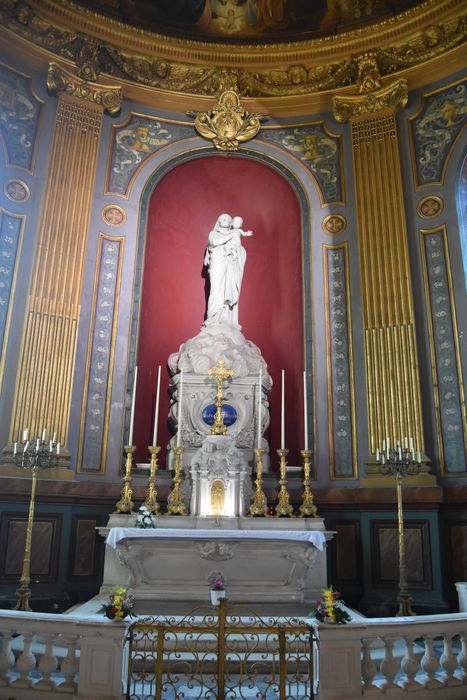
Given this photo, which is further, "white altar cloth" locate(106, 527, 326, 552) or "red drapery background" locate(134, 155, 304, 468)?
"red drapery background" locate(134, 155, 304, 468)

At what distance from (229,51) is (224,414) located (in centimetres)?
736

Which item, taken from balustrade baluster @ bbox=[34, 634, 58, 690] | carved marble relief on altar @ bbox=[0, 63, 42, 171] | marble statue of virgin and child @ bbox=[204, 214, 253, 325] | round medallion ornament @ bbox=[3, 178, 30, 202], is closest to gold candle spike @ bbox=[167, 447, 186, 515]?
marble statue of virgin and child @ bbox=[204, 214, 253, 325]

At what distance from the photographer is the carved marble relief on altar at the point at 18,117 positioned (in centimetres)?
1046

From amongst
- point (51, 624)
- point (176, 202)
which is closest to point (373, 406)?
point (176, 202)

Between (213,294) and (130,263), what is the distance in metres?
1.62

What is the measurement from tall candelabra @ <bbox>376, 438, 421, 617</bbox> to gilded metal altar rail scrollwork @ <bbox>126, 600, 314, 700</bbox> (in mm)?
2190

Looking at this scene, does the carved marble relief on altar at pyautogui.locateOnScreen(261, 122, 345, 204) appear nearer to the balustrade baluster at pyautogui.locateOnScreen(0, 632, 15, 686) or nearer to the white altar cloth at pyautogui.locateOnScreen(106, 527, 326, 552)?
the white altar cloth at pyautogui.locateOnScreen(106, 527, 326, 552)

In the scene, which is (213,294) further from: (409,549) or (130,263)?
(409,549)

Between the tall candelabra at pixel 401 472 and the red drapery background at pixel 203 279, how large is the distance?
201 cm

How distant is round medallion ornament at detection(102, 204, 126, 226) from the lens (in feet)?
36.2

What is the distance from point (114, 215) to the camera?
1111 centimetres

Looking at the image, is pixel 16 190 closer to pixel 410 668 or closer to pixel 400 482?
pixel 400 482

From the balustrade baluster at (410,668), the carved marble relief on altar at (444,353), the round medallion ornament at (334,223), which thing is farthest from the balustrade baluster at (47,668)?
the round medallion ornament at (334,223)

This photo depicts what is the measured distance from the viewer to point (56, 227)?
33.9 ft
